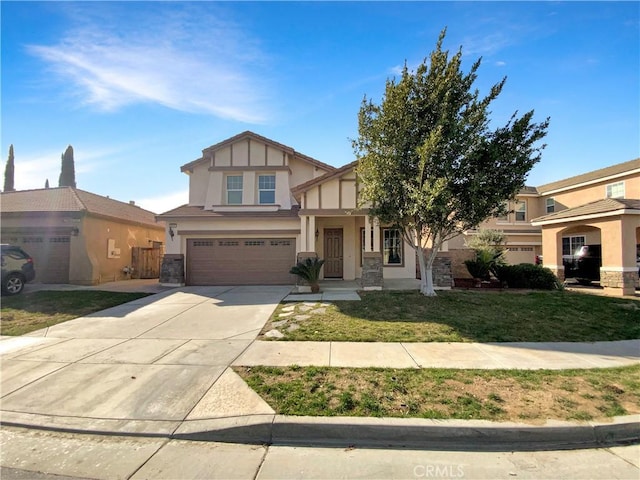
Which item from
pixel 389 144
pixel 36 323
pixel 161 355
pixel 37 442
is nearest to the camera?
pixel 37 442

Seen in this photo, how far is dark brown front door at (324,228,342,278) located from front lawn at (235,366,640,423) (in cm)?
1044

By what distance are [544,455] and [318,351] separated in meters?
3.43

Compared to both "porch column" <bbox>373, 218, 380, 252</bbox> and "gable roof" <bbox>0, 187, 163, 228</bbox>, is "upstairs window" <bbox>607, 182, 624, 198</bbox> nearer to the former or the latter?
"porch column" <bbox>373, 218, 380, 252</bbox>

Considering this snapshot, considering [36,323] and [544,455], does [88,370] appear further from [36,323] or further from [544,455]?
[544,455]

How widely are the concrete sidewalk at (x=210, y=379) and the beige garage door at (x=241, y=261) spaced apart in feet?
19.1

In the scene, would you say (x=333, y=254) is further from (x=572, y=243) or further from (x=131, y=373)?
(x=572, y=243)

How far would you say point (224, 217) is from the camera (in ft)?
46.9

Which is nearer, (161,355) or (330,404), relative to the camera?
(330,404)

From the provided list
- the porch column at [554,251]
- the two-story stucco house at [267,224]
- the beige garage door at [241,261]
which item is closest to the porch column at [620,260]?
the porch column at [554,251]

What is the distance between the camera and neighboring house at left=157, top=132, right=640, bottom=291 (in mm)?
13133

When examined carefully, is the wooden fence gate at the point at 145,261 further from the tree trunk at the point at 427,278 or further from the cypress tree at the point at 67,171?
the cypress tree at the point at 67,171

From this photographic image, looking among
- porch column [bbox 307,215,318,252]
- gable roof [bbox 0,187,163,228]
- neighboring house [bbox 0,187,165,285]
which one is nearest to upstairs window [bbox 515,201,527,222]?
porch column [bbox 307,215,318,252]

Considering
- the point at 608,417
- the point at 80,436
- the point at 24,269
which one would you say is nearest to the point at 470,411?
the point at 608,417

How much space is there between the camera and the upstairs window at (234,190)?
1575 centimetres
